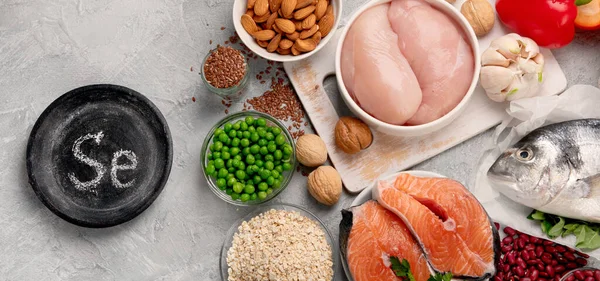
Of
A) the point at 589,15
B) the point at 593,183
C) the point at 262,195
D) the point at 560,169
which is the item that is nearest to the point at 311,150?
the point at 262,195

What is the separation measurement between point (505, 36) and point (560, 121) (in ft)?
1.09

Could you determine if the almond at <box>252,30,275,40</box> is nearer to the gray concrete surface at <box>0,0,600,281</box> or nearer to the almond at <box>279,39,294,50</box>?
the almond at <box>279,39,294,50</box>

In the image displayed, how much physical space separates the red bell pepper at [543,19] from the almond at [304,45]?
616 mm

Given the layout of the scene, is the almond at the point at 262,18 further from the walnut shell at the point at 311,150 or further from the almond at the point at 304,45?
the walnut shell at the point at 311,150

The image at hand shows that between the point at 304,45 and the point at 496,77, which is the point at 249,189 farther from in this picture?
the point at 496,77

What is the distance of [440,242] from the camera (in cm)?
193

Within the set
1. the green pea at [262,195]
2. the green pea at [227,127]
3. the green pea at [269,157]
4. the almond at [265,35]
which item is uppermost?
the almond at [265,35]

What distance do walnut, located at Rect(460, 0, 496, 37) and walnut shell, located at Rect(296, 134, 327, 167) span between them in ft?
1.98

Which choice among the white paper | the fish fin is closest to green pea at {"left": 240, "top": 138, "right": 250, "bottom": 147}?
the white paper

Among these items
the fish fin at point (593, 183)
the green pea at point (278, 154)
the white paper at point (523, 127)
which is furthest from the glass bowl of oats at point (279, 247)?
the fish fin at point (593, 183)

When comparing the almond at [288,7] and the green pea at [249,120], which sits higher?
the almond at [288,7]

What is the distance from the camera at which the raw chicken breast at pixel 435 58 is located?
6.66 ft

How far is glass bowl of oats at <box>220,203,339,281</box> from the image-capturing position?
2029mm

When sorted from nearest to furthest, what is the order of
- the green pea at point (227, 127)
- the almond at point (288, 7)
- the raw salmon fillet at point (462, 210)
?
the raw salmon fillet at point (462, 210) → the almond at point (288, 7) → the green pea at point (227, 127)
